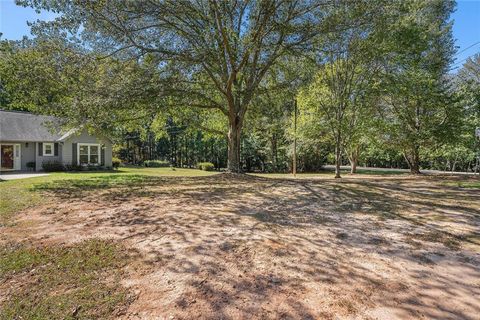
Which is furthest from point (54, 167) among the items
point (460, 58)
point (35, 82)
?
point (460, 58)

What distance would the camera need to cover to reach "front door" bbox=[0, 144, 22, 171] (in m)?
18.8

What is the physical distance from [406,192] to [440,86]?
986 cm

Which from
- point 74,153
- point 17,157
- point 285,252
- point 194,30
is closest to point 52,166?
point 74,153

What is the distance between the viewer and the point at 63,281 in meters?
3.17

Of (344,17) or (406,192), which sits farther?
(344,17)

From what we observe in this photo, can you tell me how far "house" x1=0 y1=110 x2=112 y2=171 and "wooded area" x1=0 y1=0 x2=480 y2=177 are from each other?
779cm

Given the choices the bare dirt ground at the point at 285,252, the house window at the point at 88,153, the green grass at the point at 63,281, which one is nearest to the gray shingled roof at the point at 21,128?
the house window at the point at 88,153

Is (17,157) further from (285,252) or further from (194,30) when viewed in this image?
(285,252)

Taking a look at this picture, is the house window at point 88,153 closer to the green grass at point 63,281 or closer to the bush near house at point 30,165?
the bush near house at point 30,165

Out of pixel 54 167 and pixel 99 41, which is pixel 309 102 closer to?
pixel 99 41

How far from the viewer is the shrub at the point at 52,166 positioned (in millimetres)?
19256

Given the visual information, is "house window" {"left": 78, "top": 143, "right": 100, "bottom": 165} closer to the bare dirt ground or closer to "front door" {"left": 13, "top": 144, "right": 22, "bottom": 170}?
"front door" {"left": 13, "top": 144, "right": 22, "bottom": 170}

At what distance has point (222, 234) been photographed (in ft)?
14.9

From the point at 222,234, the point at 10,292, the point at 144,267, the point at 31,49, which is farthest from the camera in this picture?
the point at 31,49
